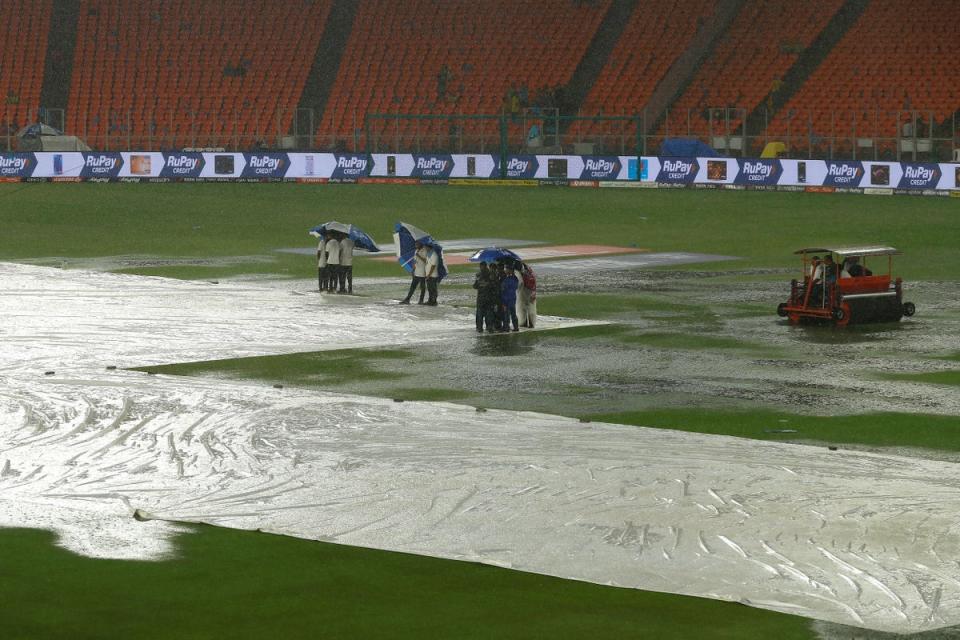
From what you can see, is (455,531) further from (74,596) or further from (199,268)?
(199,268)

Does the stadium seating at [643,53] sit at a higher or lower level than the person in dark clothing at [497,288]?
higher

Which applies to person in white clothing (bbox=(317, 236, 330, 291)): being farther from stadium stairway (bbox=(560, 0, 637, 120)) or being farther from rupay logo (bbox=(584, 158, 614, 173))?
stadium stairway (bbox=(560, 0, 637, 120))

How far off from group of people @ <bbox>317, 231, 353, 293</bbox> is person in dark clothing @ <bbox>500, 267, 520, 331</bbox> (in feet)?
19.7

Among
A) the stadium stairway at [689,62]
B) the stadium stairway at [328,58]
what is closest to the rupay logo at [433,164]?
the stadium stairway at [689,62]

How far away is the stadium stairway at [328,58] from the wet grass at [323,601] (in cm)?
6396

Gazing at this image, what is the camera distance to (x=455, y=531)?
12406 mm

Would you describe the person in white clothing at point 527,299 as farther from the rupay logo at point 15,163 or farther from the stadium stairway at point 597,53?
the rupay logo at point 15,163

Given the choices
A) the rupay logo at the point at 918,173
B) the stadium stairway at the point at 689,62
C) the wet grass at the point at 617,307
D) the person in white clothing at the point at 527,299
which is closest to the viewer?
the person in white clothing at the point at 527,299

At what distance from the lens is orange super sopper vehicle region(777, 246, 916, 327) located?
2603cm

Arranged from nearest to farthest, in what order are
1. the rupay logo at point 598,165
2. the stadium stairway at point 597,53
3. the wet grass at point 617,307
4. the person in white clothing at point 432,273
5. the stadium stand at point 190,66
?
the wet grass at point 617,307, the person in white clothing at point 432,273, the rupay logo at point 598,165, the stadium stairway at point 597,53, the stadium stand at point 190,66

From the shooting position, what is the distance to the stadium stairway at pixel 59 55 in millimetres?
77000

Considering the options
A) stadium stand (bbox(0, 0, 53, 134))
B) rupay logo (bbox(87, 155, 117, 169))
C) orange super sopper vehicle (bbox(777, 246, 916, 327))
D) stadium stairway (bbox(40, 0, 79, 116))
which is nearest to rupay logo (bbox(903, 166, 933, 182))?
orange super sopper vehicle (bbox(777, 246, 916, 327))

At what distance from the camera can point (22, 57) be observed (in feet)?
258

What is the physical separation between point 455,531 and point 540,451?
10.4ft
